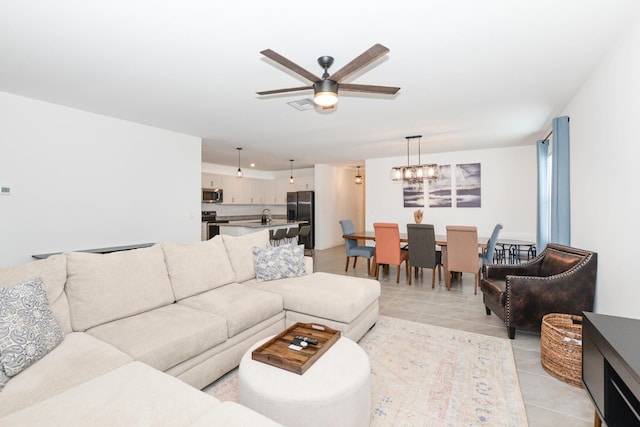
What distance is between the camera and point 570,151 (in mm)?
3342

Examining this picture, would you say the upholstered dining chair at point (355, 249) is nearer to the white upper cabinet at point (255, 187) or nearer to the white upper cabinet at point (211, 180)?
the white upper cabinet at point (255, 187)

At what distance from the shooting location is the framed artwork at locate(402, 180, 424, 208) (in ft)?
22.5

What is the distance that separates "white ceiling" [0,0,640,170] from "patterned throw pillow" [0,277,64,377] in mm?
1706

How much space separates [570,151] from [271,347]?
3.85m

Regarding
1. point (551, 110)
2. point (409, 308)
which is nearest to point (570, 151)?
point (551, 110)

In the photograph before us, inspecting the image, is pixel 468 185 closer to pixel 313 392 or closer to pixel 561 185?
pixel 561 185

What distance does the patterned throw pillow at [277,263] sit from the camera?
10.6 ft

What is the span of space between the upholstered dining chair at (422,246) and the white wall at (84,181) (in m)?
3.80

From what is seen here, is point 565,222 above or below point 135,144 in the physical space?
below

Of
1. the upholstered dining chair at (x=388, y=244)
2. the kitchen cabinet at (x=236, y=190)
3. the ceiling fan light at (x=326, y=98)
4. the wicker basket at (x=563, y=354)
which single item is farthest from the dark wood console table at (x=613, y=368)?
the kitchen cabinet at (x=236, y=190)

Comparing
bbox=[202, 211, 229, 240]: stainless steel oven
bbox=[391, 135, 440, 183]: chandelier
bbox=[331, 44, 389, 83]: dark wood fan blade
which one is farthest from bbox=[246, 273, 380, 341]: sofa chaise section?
bbox=[202, 211, 229, 240]: stainless steel oven

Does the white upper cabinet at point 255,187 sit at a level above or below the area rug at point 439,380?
above

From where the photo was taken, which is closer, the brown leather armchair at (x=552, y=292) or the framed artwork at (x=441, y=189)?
the brown leather armchair at (x=552, y=292)

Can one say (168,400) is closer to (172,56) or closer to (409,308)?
(172,56)
